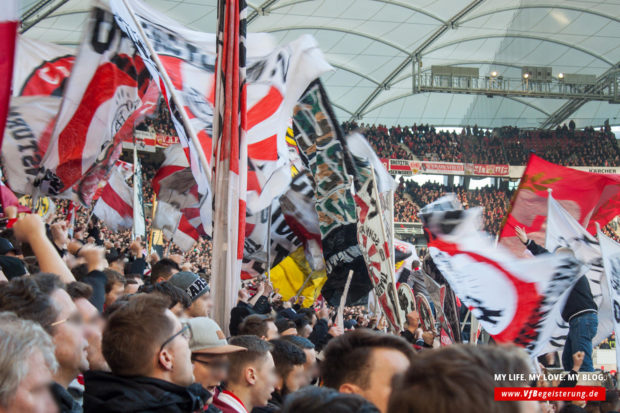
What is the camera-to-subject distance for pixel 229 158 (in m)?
5.64

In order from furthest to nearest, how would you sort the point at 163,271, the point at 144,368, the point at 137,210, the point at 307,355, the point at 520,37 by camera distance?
the point at 520,37, the point at 137,210, the point at 163,271, the point at 307,355, the point at 144,368

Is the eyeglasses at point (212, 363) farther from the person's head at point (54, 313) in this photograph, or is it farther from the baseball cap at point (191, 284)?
the baseball cap at point (191, 284)

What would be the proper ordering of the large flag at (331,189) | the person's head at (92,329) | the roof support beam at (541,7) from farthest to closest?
the roof support beam at (541,7), the large flag at (331,189), the person's head at (92,329)

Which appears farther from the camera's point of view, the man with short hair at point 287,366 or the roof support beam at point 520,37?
the roof support beam at point 520,37

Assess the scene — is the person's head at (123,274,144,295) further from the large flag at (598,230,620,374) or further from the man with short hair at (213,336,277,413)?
the large flag at (598,230,620,374)

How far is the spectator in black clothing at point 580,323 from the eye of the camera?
5.57 m

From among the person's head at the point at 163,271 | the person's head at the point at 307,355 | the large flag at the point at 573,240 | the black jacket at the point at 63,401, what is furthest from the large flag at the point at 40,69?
the black jacket at the point at 63,401

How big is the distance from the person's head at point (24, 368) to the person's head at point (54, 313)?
2.04ft

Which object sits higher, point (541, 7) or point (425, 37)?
point (541, 7)

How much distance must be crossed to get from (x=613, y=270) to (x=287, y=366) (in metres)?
3.32

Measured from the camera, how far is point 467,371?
149 cm

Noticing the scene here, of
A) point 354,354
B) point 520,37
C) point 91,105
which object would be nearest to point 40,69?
point 91,105

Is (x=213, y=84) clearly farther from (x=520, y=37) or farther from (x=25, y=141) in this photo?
(x=520, y=37)

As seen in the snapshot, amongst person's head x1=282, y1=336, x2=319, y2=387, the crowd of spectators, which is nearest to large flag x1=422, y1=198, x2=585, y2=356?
person's head x1=282, y1=336, x2=319, y2=387
